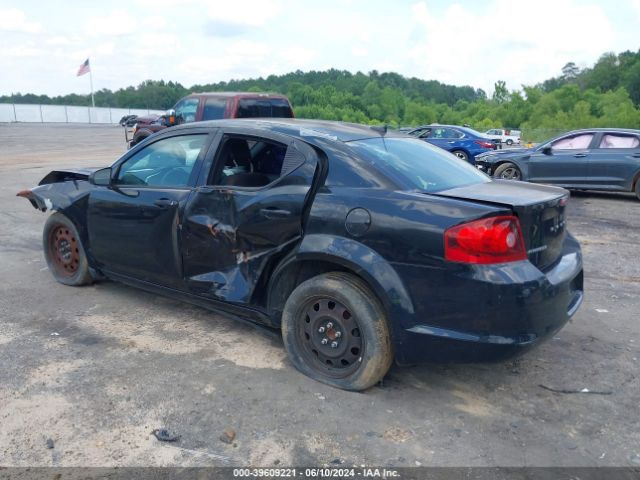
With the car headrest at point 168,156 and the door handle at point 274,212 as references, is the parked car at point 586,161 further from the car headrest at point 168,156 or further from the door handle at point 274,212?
the door handle at point 274,212

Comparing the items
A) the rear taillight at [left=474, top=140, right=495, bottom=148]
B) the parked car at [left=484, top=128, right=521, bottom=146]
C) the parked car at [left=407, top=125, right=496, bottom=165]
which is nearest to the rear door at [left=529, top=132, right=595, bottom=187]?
the parked car at [left=407, top=125, right=496, bottom=165]

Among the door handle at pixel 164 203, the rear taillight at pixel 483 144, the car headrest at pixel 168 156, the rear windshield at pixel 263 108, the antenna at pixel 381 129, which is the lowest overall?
the rear taillight at pixel 483 144

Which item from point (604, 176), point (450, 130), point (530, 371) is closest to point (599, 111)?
point (450, 130)

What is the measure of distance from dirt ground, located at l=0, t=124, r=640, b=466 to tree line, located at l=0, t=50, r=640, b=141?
3814 centimetres

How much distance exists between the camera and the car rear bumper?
3006 mm

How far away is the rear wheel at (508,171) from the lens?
1244 centimetres

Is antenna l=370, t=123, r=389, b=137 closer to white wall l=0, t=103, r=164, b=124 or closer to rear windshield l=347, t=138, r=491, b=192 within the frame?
rear windshield l=347, t=138, r=491, b=192

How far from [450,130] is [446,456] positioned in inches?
670

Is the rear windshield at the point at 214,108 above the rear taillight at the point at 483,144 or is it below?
above

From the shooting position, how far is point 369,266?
3248mm

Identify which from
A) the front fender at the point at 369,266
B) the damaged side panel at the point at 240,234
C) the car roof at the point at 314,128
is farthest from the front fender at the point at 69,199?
the front fender at the point at 369,266

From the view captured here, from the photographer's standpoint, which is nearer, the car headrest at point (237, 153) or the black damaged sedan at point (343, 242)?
the black damaged sedan at point (343, 242)

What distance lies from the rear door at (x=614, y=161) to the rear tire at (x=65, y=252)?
10.2 metres

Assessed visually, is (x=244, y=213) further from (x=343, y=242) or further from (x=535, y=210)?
(x=535, y=210)
